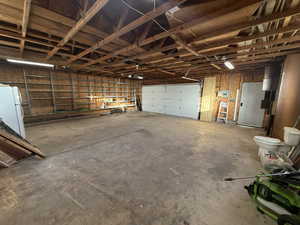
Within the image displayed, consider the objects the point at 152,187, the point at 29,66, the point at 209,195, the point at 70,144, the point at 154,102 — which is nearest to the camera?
the point at 209,195

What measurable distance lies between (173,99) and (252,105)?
4.22 metres

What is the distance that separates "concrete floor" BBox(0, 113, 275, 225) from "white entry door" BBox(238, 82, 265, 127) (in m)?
3.19

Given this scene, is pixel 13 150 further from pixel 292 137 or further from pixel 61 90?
pixel 292 137

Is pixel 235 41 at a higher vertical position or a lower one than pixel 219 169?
higher

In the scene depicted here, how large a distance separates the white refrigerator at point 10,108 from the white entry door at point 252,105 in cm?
836

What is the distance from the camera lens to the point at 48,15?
1.93m

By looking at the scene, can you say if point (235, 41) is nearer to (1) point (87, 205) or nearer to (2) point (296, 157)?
(2) point (296, 157)

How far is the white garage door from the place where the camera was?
7230 millimetres

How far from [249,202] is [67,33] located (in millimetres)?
4289

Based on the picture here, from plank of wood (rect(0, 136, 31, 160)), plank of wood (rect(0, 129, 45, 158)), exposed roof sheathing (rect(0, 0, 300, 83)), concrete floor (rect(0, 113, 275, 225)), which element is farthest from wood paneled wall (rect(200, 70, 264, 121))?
plank of wood (rect(0, 136, 31, 160))

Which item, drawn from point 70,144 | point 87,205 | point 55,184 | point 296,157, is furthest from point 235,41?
point 70,144

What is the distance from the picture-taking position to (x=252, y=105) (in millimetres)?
5387

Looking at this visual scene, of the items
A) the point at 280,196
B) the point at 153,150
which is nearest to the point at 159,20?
the point at 153,150

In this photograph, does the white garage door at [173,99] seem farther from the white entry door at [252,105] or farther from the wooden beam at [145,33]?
the wooden beam at [145,33]
